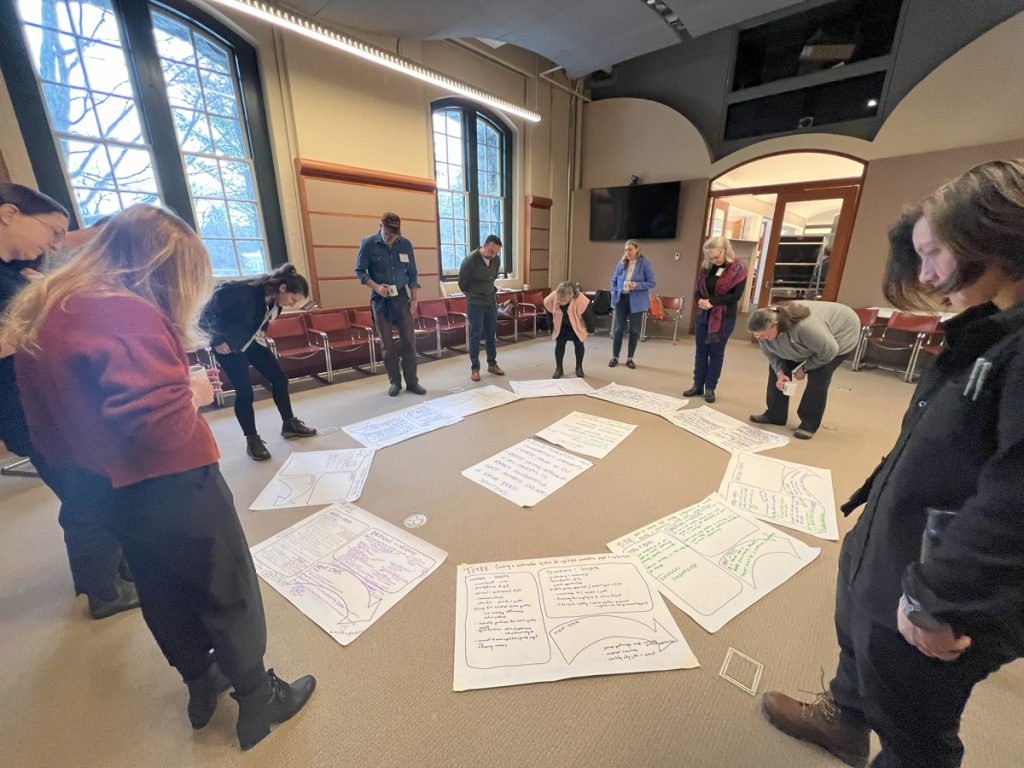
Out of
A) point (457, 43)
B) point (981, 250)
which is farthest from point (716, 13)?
point (981, 250)

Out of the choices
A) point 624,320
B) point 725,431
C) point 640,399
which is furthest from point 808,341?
point 624,320

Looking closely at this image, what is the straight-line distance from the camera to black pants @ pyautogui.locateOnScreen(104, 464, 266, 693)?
0.89 metres

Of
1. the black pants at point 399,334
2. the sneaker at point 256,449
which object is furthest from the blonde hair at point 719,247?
the sneaker at point 256,449

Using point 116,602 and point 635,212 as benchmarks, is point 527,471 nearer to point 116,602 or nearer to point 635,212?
point 116,602

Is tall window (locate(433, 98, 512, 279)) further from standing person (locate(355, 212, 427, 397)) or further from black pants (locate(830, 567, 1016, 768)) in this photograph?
black pants (locate(830, 567, 1016, 768))

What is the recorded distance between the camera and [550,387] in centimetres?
408

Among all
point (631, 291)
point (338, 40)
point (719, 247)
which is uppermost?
point (338, 40)

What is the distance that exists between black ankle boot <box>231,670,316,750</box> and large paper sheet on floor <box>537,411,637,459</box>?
6.40 ft

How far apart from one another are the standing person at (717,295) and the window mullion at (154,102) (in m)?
4.43

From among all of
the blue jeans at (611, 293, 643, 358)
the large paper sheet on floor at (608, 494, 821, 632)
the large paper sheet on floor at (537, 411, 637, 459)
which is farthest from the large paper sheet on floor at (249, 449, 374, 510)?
the blue jeans at (611, 293, 643, 358)

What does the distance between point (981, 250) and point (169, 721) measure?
2.22 meters

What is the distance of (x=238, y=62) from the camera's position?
13.3 feet

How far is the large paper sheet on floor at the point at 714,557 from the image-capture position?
156 cm

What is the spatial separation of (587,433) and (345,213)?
3.82 meters
